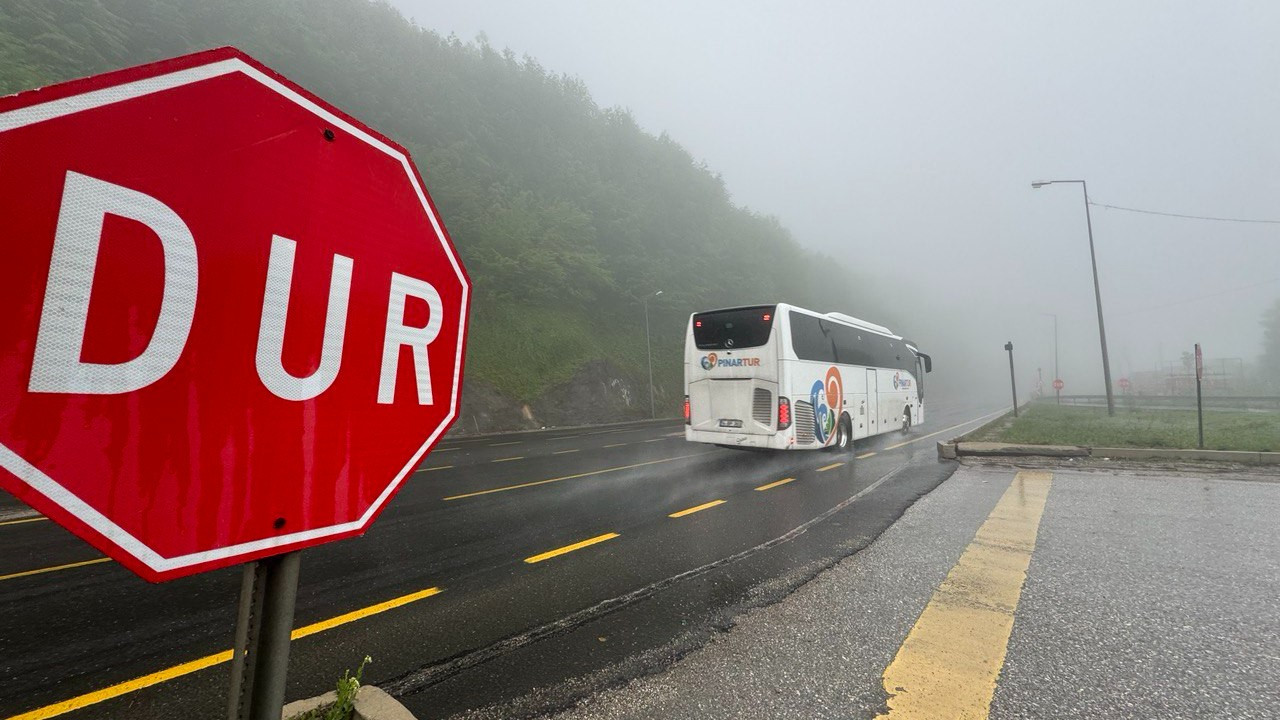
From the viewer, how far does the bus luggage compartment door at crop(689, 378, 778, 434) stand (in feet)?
34.0

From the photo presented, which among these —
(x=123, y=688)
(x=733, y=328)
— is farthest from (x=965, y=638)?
(x=733, y=328)

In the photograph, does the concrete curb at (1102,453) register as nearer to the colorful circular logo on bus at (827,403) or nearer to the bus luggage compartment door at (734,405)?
the colorful circular logo on bus at (827,403)

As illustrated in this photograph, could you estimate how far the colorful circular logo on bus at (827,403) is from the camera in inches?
437

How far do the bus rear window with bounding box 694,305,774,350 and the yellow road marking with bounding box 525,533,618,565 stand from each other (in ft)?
20.6

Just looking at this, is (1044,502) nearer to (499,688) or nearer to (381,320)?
(499,688)

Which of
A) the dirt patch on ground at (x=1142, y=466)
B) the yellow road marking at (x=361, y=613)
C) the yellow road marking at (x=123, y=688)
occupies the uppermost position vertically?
the dirt patch on ground at (x=1142, y=466)

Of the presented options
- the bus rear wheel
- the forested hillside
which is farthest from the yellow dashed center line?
the forested hillside

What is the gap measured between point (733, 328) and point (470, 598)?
325 inches

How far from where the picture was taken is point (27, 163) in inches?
32.2

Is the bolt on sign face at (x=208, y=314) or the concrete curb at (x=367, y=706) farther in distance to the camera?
the concrete curb at (x=367, y=706)

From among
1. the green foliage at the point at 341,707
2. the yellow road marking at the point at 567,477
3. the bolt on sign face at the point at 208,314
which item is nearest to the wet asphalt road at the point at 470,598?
the yellow road marking at the point at 567,477

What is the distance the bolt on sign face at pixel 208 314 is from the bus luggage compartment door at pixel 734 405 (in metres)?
9.40

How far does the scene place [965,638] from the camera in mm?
3078

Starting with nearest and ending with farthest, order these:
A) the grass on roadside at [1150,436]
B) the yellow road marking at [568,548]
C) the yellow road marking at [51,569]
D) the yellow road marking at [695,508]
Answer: the yellow road marking at [51,569]
the yellow road marking at [568,548]
the yellow road marking at [695,508]
the grass on roadside at [1150,436]
